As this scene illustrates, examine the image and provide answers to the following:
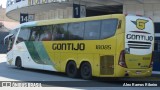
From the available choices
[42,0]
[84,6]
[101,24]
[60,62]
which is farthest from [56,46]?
[42,0]

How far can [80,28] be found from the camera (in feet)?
60.3

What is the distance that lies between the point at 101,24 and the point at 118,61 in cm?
209

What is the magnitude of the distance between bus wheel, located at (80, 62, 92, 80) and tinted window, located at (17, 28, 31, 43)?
5.99 m

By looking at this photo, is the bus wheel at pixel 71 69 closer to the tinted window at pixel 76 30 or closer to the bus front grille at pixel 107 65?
the tinted window at pixel 76 30

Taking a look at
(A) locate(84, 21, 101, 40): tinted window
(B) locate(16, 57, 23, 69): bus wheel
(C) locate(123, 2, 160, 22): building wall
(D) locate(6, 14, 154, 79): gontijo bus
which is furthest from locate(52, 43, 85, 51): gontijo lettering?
(C) locate(123, 2, 160, 22): building wall

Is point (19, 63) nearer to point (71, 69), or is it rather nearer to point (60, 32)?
point (60, 32)

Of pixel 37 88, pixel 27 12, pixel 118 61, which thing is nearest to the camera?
pixel 37 88

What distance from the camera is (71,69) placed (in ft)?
62.0

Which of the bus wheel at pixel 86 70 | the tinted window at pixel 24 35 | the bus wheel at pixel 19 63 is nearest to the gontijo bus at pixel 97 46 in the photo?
the bus wheel at pixel 86 70

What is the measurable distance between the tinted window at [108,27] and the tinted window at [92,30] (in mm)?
326

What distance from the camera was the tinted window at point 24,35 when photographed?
22830mm

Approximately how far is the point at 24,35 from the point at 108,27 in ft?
26.6

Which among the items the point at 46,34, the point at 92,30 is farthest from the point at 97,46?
the point at 46,34

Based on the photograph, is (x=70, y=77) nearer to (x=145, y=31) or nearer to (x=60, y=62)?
(x=60, y=62)
